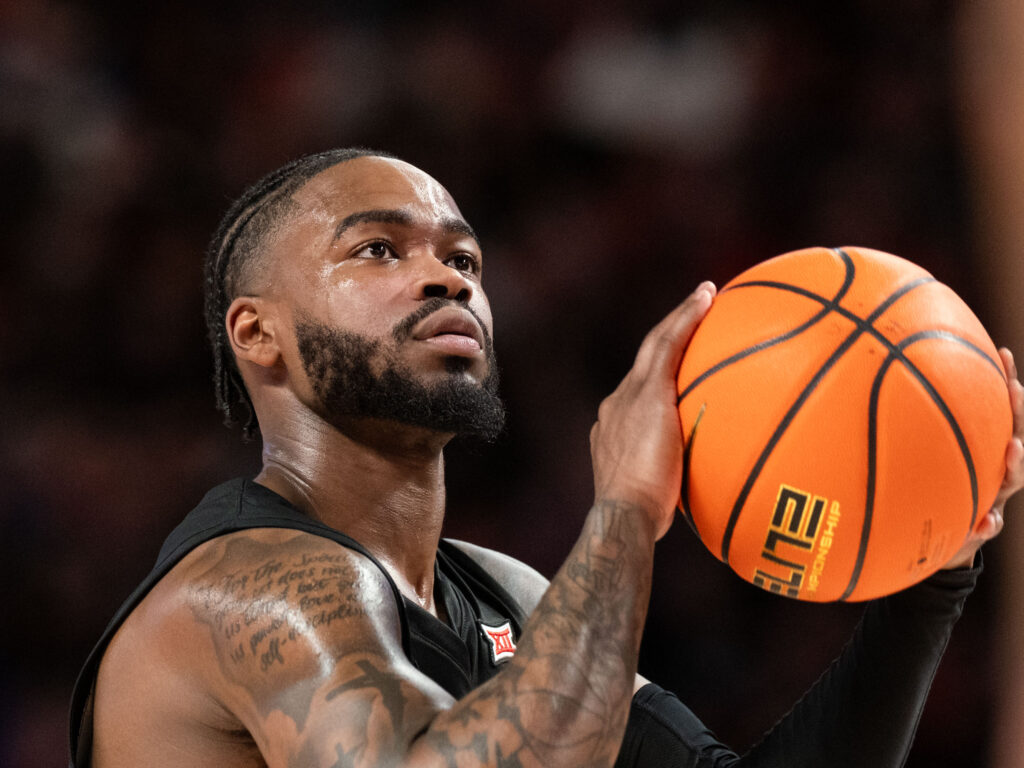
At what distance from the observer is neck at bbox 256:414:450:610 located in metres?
2.55

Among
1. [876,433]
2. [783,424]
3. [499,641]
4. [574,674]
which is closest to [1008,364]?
[876,433]

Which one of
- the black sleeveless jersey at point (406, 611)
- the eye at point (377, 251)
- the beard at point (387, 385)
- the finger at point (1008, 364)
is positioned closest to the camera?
the finger at point (1008, 364)

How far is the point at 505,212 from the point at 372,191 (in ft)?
7.50

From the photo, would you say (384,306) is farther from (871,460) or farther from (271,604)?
(871,460)

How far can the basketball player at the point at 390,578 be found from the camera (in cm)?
175

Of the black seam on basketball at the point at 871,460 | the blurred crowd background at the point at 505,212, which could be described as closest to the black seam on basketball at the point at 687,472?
the black seam on basketball at the point at 871,460

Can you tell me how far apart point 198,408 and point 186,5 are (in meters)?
1.71

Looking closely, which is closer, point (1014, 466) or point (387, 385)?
point (1014, 466)

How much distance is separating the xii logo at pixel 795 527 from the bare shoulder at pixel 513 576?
1.15 meters

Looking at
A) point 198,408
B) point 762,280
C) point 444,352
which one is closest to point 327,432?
point 444,352

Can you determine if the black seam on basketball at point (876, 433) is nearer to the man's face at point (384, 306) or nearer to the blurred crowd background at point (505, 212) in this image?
the man's face at point (384, 306)

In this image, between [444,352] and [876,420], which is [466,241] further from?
[876,420]

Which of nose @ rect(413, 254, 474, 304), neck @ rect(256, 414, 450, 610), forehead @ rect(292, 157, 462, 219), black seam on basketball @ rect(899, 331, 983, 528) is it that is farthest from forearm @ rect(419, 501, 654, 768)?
forehead @ rect(292, 157, 462, 219)

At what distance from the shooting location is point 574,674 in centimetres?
174
